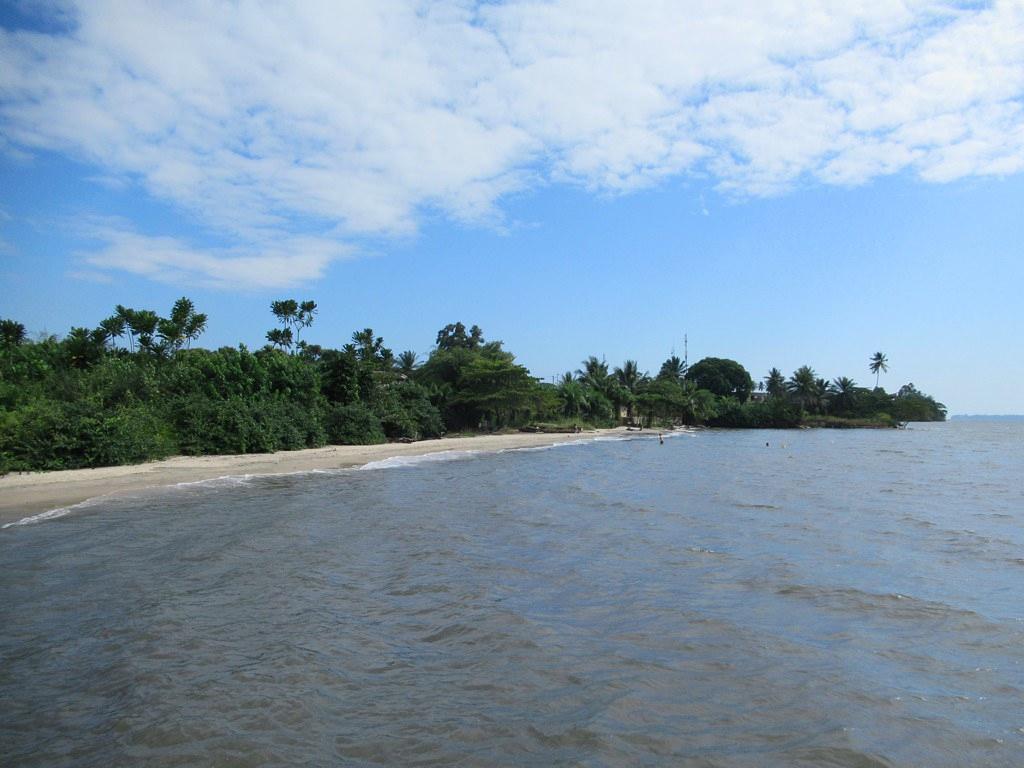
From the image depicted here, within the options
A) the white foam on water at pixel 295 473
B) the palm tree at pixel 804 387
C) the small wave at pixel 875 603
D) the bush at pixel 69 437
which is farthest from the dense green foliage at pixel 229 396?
the palm tree at pixel 804 387

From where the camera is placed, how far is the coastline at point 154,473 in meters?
14.4

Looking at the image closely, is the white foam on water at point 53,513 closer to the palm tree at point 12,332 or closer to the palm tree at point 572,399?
the palm tree at point 12,332

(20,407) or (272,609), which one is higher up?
(20,407)

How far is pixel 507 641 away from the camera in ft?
19.9

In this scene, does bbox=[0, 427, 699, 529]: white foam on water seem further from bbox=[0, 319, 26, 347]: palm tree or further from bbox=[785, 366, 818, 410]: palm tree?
bbox=[785, 366, 818, 410]: palm tree

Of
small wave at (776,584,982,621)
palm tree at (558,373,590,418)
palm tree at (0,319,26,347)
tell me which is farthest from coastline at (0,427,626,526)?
palm tree at (558,373,590,418)

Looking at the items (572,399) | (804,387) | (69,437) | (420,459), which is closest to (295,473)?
(69,437)

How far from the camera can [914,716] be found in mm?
4621

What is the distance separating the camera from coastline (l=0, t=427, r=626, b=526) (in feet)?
47.2

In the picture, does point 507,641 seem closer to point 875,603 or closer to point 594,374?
point 875,603

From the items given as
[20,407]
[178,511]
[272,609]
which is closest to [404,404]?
[20,407]

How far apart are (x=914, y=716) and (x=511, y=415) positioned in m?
49.0

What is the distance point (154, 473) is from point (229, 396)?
9322 mm

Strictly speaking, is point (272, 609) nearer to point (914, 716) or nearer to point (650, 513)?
point (914, 716)
